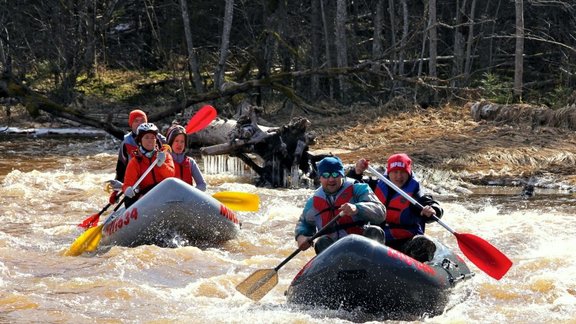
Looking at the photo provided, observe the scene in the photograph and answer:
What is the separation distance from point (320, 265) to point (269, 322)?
1.63 ft

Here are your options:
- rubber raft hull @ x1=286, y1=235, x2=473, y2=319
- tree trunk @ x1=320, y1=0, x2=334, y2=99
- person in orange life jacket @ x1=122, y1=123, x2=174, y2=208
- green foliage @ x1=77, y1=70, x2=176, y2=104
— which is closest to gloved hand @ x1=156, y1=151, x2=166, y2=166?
person in orange life jacket @ x1=122, y1=123, x2=174, y2=208

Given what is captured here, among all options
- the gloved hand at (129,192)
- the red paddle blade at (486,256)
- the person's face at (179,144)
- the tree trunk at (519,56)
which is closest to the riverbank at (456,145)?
the tree trunk at (519,56)

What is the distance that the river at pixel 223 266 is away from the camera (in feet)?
22.4

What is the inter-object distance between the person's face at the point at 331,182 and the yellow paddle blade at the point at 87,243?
2.83 meters

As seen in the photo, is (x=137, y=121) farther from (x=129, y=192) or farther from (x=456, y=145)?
(x=456, y=145)

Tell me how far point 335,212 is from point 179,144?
284 cm

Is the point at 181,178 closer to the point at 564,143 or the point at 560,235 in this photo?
the point at 560,235

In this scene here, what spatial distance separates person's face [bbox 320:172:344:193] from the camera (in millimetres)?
6910

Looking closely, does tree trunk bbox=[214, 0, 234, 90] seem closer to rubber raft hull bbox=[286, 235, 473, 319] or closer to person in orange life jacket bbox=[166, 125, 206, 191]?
person in orange life jacket bbox=[166, 125, 206, 191]

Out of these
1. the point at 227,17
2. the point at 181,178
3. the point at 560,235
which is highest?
the point at 227,17

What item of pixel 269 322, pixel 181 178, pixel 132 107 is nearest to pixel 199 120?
pixel 181 178

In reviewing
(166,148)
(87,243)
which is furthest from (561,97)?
(87,243)

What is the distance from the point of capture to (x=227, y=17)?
19.5 m

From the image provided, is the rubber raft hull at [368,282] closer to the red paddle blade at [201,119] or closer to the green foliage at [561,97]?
the red paddle blade at [201,119]
